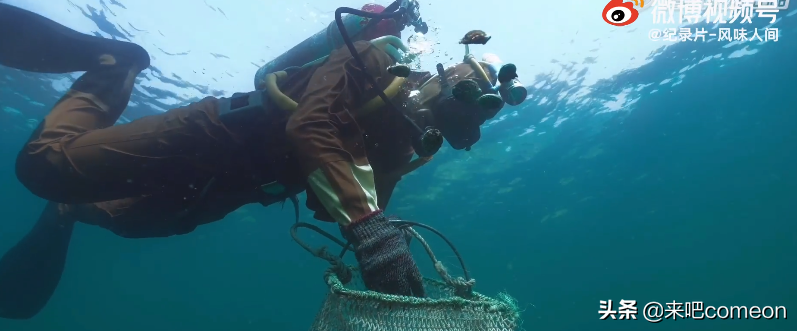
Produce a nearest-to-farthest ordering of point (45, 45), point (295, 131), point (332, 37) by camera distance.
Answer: point (295, 131), point (45, 45), point (332, 37)

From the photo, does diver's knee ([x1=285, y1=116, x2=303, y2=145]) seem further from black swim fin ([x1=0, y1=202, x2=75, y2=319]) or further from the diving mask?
black swim fin ([x1=0, y1=202, x2=75, y2=319])

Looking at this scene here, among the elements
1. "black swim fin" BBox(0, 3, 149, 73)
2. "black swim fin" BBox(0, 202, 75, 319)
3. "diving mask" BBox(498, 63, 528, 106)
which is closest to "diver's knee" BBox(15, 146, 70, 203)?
"black swim fin" BBox(0, 3, 149, 73)

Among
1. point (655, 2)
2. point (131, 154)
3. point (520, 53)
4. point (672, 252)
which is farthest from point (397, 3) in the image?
point (672, 252)

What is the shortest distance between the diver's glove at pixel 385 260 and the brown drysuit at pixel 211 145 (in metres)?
0.34

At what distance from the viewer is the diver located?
256cm

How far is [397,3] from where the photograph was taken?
4047 millimetres

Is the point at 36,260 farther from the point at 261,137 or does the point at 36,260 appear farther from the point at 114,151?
the point at 261,137

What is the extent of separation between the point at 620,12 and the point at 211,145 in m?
13.6

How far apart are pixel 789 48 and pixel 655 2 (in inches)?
484

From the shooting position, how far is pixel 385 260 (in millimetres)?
2211

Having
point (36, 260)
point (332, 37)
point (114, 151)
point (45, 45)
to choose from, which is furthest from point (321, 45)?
point (36, 260)

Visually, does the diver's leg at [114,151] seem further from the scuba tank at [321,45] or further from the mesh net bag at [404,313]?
the mesh net bag at [404,313]

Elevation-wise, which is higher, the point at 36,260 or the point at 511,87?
the point at 511,87

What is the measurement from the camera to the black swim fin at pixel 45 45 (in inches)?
157
